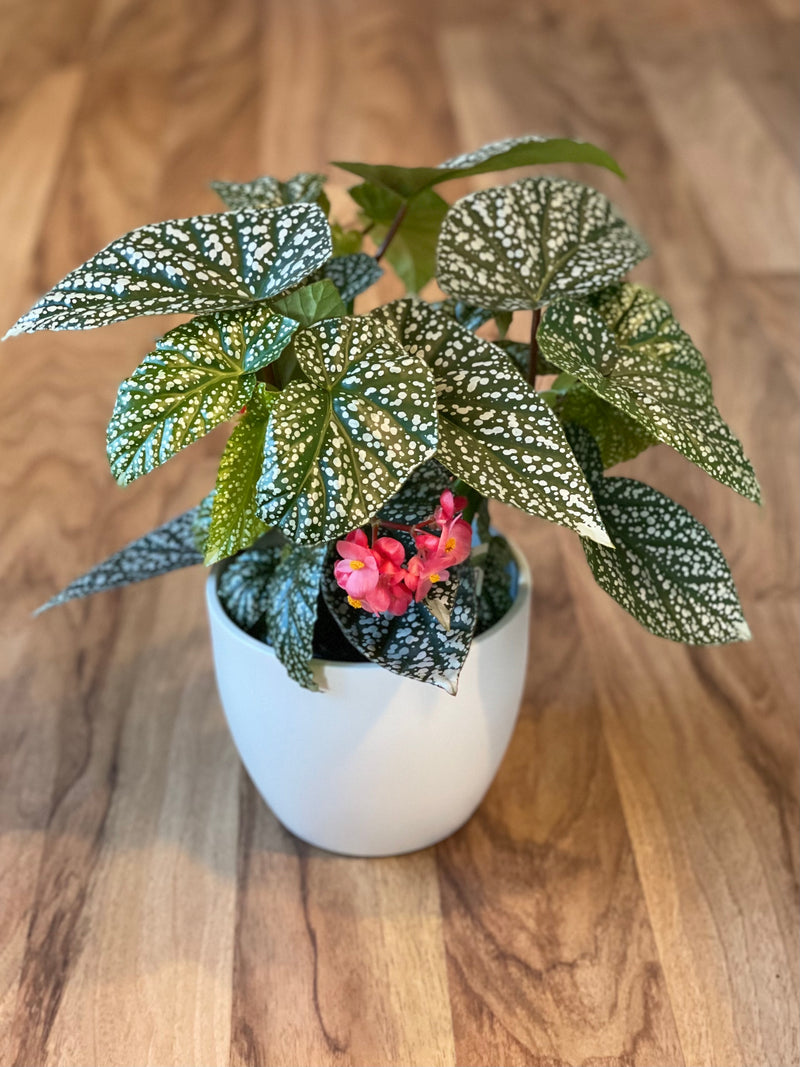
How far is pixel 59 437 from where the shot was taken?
5.25ft

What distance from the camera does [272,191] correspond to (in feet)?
3.23

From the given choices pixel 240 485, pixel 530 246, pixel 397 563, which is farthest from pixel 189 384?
pixel 530 246

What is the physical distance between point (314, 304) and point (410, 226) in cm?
26

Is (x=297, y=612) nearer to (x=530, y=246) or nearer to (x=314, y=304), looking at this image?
(x=314, y=304)

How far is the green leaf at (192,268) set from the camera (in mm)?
737

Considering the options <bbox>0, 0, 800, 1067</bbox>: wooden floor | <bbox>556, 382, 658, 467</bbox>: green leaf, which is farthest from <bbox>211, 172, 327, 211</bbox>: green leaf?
<bbox>0, 0, 800, 1067</bbox>: wooden floor

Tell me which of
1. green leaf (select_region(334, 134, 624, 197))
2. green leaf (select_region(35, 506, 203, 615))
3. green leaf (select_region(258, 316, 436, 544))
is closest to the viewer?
green leaf (select_region(258, 316, 436, 544))

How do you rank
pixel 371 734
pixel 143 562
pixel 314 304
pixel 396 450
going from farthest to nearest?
pixel 143 562, pixel 371 734, pixel 314 304, pixel 396 450

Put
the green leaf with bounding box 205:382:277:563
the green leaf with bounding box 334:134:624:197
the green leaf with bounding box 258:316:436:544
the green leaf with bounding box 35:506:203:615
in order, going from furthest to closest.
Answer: the green leaf with bounding box 35:506:203:615, the green leaf with bounding box 334:134:624:197, the green leaf with bounding box 205:382:277:563, the green leaf with bounding box 258:316:436:544

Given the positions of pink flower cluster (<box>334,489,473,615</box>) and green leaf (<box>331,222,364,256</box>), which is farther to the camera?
green leaf (<box>331,222,364,256</box>)

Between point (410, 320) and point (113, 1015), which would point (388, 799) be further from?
point (410, 320)

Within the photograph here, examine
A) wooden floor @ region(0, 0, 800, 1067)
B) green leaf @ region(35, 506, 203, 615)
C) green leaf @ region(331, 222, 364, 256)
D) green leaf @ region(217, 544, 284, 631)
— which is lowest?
wooden floor @ region(0, 0, 800, 1067)

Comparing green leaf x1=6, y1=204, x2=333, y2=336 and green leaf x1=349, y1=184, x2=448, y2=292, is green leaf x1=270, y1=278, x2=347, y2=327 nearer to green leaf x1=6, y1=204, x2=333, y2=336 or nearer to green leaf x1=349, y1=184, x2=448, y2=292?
green leaf x1=6, y1=204, x2=333, y2=336

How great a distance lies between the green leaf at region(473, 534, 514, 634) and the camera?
3.15 feet
